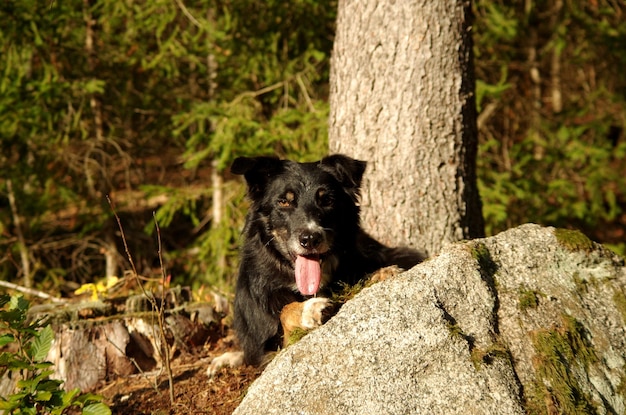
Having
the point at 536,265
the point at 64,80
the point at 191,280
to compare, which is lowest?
the point at 191,280

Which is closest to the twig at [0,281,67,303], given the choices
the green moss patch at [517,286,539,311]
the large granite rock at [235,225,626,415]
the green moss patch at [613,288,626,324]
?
the large granite rock at [235,225,626,415]

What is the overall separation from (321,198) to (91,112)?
5.66 m

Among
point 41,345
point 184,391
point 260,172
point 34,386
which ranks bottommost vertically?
point 184,391

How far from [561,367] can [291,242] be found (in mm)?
1937

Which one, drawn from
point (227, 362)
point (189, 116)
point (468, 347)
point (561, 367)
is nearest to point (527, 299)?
point (561, 367)

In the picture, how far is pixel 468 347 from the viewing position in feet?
10.2

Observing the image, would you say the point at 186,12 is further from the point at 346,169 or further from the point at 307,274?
the point at 307,274

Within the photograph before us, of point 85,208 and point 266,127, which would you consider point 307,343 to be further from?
point 85,208

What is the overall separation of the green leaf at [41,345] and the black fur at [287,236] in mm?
1482

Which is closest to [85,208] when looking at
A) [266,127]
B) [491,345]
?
[266,127]

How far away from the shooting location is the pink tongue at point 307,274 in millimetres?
4277

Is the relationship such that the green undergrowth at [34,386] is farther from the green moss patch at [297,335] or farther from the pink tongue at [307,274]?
the pink tongue at [307,274]

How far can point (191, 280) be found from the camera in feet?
31.7

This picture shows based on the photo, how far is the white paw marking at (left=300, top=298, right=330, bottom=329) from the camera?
3537 millimetres
